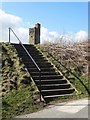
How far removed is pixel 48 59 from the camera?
15.6 meters

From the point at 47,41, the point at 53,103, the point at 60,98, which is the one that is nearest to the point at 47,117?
the point at 53,103

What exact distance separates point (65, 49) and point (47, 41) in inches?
84.4

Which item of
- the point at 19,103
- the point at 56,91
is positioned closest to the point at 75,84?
the point at 56,91

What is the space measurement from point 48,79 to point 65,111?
384 cm

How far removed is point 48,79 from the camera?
13.0 m

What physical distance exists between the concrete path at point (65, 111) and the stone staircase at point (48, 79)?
3.46ft

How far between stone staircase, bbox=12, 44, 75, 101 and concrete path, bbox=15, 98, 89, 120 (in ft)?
3.46

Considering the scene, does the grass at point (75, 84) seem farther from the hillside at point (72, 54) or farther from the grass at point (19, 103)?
the grass at point (19, 103)

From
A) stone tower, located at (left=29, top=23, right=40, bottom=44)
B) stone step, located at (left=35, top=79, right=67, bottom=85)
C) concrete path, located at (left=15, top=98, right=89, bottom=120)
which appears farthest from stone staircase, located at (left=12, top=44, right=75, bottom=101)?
stone tower, located at (left=29, top=23, right=40, bottom=44)

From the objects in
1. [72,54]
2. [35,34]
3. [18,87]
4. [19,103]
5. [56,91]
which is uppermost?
[35,34]

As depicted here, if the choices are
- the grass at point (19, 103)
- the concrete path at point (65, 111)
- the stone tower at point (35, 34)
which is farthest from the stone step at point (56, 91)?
the stone tower at point (35, 34)

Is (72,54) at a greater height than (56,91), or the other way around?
(72,54)

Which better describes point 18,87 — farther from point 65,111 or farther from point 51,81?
point 65,111

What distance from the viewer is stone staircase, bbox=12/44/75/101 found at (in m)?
11.6
